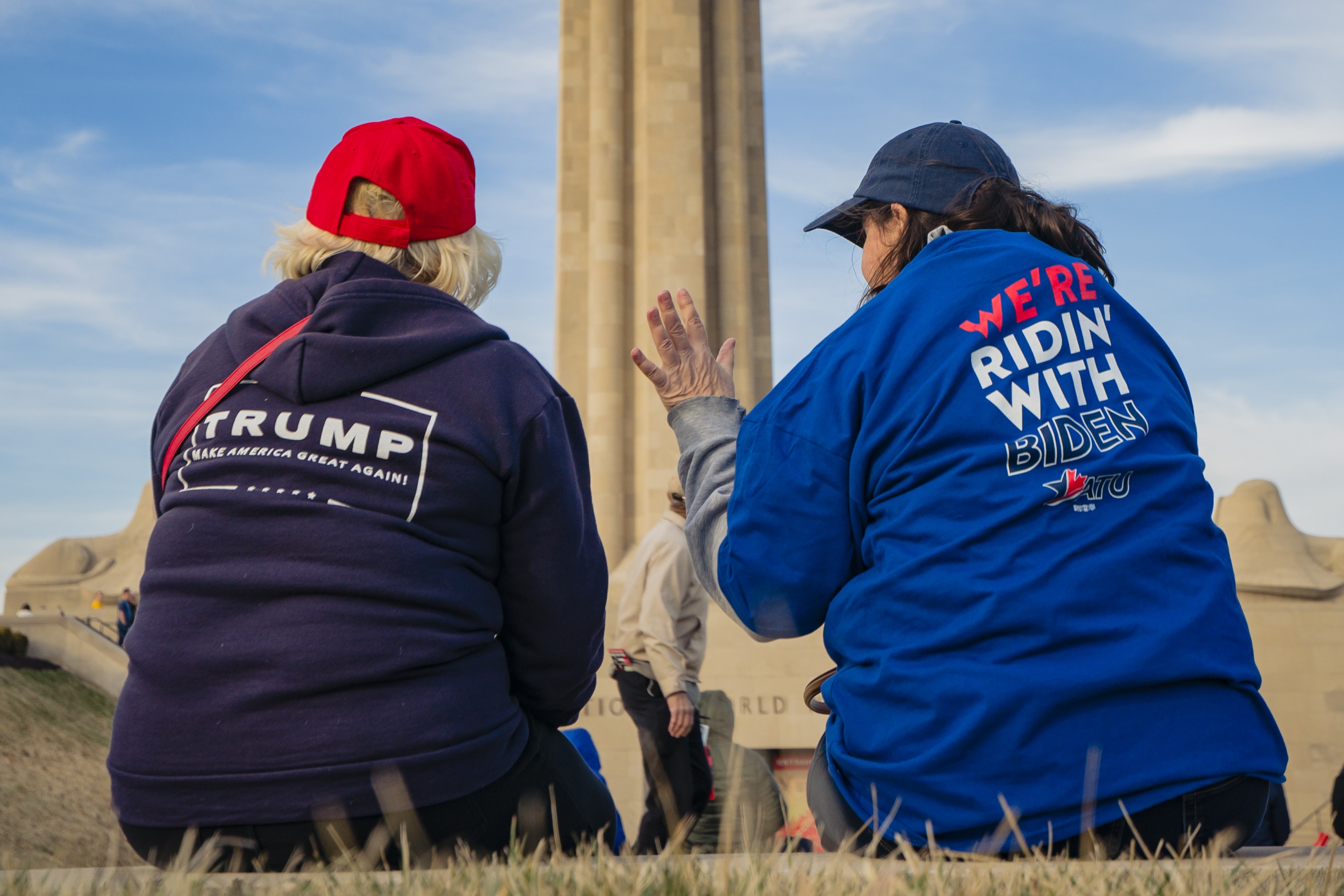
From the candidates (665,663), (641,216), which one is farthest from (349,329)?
(641,216)

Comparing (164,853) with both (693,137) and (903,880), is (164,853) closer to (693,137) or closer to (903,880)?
(903,880)

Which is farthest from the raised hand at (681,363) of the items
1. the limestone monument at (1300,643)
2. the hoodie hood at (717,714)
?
the limestone monument at (1300,643)

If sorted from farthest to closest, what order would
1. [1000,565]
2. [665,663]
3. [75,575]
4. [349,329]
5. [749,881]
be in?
[75,575] < [665,663] < [349,329] < [1000,565] < [749,881]

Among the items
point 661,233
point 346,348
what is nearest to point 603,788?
point 346,348

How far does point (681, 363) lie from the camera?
1.88 meters

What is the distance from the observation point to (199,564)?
160 centimetres

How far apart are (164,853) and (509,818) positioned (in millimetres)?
486

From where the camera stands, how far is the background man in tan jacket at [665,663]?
15.5ft

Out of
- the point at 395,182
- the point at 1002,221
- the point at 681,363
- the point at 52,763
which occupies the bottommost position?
the point at 52,763

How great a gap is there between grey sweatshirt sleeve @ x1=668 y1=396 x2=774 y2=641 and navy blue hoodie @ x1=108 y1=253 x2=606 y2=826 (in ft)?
0.64

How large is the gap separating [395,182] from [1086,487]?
129cm

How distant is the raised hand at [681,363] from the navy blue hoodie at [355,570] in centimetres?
17

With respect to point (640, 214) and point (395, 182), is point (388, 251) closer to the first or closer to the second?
point (395, 182)

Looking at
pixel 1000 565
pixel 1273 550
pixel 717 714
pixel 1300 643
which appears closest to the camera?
pixel 1000 565
